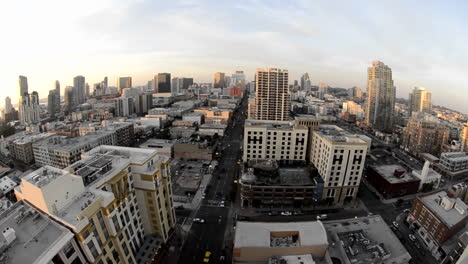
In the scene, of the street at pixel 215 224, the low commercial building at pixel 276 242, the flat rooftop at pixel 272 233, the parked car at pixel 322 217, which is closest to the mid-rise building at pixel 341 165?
the parked car at pixel 322 217

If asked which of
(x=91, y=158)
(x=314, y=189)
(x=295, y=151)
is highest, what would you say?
(x=91, y=158)

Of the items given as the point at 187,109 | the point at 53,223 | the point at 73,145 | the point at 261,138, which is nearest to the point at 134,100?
the point at 187,109

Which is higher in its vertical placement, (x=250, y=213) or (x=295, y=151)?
(x=295, y=151)

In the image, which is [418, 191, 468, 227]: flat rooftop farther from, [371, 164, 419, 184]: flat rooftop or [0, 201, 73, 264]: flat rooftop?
[0, 201, 73, 264]: flat rooftop

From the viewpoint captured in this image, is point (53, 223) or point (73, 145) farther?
point (73, 145)

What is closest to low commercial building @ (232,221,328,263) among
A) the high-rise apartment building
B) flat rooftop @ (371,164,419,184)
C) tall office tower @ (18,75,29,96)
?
flat rooftop @ (371,164,419,184)

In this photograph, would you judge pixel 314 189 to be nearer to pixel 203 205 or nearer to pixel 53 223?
pixel 203 205
